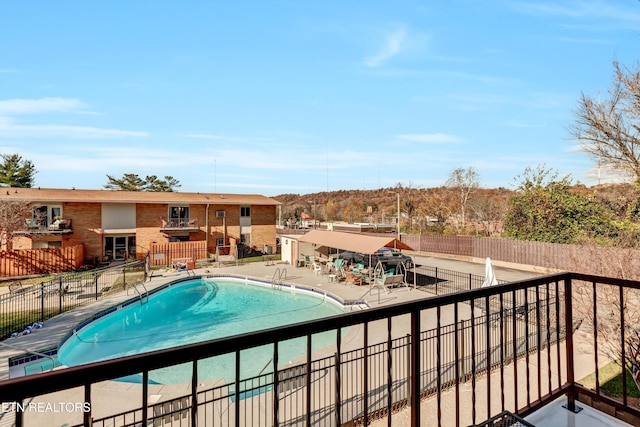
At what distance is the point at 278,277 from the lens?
16469mm

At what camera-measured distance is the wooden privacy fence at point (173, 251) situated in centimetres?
2040

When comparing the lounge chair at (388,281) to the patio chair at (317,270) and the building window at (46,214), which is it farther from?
the building window at (46,214)

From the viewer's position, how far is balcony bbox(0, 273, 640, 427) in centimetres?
112

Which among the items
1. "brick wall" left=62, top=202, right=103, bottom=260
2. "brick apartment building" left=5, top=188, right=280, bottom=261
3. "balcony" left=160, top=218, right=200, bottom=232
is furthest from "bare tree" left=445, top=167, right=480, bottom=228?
"brick wall" left=62, top=202, right=103, bottom=260

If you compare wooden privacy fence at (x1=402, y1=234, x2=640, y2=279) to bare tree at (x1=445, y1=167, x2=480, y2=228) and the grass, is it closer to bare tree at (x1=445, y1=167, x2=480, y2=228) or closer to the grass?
the grass

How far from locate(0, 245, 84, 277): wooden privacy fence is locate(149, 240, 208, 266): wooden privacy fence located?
158 inches

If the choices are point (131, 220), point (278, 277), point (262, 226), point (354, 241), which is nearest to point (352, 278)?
point (354, 241)

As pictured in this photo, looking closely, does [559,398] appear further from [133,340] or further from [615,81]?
[615,81]

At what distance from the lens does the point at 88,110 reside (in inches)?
637

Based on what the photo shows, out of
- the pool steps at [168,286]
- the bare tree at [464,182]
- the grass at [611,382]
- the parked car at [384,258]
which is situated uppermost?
the bare tree at [464,182]

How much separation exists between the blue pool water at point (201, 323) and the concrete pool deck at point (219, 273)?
0.52 meters

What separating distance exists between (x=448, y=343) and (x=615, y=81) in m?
14.7

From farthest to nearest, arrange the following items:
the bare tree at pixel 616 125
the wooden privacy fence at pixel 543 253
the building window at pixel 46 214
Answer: the building window at pixel 46 214 → the bare tree at pixel 616 125 → the wooden privacy fence at pixel 543 253

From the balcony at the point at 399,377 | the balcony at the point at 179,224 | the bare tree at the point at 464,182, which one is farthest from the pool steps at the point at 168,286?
the bare tree at the point at 464,182
